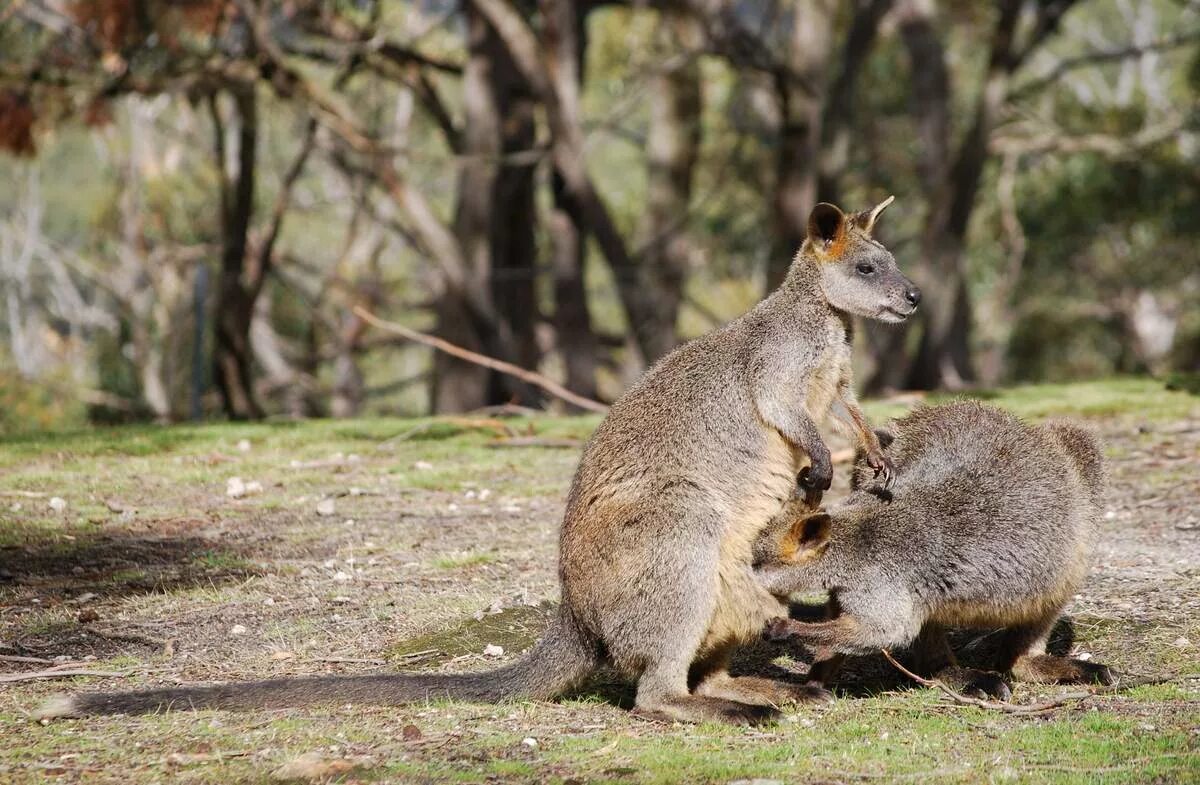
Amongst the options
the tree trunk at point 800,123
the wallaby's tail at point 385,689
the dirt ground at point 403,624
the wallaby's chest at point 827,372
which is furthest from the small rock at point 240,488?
the tree trunk at point 800,123

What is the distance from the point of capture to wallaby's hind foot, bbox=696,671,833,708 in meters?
4.71

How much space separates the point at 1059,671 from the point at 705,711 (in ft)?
4.21

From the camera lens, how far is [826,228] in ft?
18.1

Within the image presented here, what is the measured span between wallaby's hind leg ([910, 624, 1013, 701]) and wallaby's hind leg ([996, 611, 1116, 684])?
0.37 ft

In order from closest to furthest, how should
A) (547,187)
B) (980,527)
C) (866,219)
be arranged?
(980,527), (866,219), (547,187)

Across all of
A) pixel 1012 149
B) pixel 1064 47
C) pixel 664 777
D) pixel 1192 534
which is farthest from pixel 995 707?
pixel 1064 47

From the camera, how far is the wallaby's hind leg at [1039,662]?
189 inches

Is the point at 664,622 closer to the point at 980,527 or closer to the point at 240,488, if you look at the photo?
the point at 980,527

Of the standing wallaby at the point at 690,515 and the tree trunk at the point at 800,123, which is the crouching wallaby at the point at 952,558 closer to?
the standing wallaby at the point at 690,515

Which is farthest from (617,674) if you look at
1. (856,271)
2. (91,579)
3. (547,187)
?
(547,187)

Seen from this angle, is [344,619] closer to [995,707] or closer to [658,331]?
[995,707]

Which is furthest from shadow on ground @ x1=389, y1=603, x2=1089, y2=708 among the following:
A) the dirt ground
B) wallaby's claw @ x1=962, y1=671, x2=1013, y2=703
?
wallaby's claw @ x1=962, y1=671, x2=1013, y2=703

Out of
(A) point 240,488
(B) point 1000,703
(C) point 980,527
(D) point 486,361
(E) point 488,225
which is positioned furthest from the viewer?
(E) point 488,225

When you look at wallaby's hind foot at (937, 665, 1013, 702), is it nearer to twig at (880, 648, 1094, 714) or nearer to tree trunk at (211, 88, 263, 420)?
twig at (880, 648, 1094, 714)
